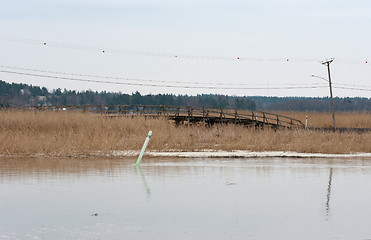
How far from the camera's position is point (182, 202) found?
12336mm

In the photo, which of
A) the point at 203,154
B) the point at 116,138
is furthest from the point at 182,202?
the point at 116,138

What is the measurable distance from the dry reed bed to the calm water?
20.8 ft

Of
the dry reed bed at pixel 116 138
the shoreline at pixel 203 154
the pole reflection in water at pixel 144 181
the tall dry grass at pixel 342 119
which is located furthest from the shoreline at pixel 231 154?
the tall dry grass at pixel 342 119

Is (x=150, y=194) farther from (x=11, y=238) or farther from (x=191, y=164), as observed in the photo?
(x=191, y=164)

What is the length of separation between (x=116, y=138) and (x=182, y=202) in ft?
62.7

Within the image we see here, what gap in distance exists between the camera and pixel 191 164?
21609 mm

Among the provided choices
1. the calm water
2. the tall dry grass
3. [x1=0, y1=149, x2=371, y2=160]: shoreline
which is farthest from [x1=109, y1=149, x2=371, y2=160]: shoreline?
the tall dry grass

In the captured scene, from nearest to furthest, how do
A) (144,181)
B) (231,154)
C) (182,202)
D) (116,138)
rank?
(182,202)
(144,181)
(231,154)
(116,138)

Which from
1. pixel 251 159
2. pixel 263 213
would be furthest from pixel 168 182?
pixel 251 159

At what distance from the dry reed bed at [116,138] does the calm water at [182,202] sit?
6342 mm

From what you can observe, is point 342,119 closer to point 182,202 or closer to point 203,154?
point 203,154

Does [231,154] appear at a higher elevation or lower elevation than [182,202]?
lower

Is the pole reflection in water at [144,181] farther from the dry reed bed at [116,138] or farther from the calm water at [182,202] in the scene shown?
the dry reed bed at [116,138]

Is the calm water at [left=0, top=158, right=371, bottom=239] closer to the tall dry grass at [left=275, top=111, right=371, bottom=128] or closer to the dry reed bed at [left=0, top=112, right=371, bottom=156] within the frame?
the dry reed bed at [left=0, top=112, right=371, bottom=156]
